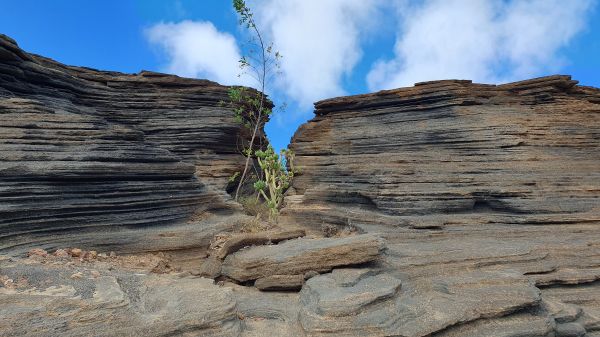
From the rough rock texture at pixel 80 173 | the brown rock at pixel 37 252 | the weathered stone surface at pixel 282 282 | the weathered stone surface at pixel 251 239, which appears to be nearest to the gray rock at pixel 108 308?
the weathered stone surface at pixel 282 282

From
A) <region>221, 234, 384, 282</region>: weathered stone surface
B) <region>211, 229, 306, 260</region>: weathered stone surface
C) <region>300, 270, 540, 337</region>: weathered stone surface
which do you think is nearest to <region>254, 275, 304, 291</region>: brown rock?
<region>221, 234, 384, 282</region>: weathered stone surface

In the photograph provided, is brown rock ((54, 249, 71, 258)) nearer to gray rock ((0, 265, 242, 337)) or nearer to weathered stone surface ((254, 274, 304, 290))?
gray rock ((0, 265, 242, 337))

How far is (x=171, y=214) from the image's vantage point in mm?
12695

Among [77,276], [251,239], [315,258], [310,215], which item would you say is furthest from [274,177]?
[77,276]

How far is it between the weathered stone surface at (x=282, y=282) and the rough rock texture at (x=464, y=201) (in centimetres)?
56

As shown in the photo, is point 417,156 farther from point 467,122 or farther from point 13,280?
point 13,280

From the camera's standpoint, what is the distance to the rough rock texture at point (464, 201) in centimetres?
718

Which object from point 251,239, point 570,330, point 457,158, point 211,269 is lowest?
point 211,269

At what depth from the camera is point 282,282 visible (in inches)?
346

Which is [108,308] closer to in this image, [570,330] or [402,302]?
[402,302]

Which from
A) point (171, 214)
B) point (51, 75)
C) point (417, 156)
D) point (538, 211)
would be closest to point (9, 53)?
point (51, 75)

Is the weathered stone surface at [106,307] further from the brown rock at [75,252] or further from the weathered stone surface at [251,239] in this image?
the weathered stone surface at [251,239]

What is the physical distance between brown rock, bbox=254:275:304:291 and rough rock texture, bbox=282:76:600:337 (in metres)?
0.56

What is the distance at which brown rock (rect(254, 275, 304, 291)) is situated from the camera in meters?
8.75
